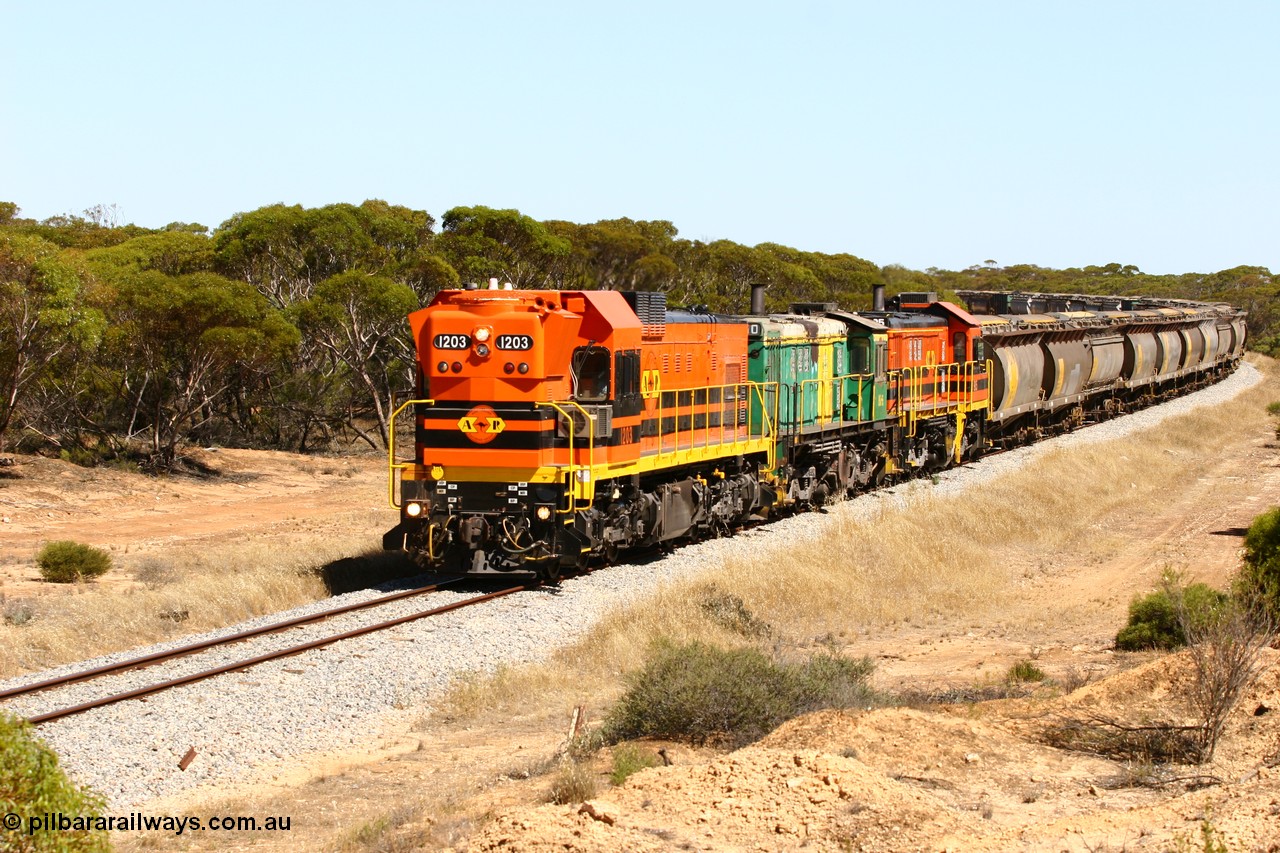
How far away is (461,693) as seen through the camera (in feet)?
43.0

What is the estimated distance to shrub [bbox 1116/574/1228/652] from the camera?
15.9m

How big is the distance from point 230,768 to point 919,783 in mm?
5473

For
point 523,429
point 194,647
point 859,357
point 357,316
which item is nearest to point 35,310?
point 357,316

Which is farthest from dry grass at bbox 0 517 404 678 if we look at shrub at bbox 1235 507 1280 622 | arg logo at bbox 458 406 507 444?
shrub at bbox 1235 507 1280 622

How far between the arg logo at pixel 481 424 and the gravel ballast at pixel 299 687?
6.72 feet

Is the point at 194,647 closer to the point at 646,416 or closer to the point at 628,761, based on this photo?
the point at 628,761

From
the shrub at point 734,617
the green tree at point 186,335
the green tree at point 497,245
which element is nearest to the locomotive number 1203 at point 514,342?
the shrub at point 734,617

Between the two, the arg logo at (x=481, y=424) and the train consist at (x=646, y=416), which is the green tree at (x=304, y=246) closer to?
the train consist at (x=646, y=416)

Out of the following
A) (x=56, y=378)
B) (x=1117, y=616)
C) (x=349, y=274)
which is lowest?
(x=1117, y=616)

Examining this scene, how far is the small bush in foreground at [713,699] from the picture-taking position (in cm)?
1124

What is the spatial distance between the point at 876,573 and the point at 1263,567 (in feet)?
18.3

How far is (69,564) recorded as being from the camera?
22672mm

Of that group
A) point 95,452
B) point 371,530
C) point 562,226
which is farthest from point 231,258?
point 371,530

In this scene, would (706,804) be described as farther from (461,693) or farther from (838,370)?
(838,370)
